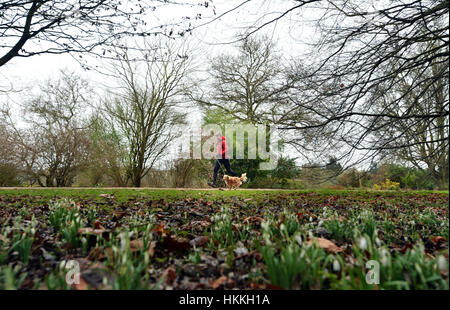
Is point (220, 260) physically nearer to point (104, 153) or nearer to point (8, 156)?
point (104, 153)

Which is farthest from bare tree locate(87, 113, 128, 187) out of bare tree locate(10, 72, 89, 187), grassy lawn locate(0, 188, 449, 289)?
grassy lawn locate(0, 188, 449, 289)

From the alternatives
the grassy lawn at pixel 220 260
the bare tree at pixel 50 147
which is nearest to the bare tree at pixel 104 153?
the bare tree at pixel 50 147

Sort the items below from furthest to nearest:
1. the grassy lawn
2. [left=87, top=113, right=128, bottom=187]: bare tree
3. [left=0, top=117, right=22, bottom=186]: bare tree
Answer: [left=87, top=113, right=128, bottom=187]: bare tree < [left=0, top=117, right=22, bottom=186]: bare tree < the grassy lawn

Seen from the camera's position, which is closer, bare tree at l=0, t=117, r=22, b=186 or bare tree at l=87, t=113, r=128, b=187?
bare tree at l=0, t=117, r=22, b=186

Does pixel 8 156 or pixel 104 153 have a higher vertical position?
pixel 104 153

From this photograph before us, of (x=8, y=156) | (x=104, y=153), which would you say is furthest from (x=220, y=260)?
(x=8, y=156)

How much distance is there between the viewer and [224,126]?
9820 mm

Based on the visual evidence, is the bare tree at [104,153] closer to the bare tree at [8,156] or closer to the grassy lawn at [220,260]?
the bare tree at [8,156]

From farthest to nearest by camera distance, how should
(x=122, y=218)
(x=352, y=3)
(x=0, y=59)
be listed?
(x=0, y=59) < (x=352, y=3) < (x=122, y=218)

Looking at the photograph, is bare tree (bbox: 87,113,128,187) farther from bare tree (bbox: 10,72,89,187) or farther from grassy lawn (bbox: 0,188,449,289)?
grassy lawn (bbox: 0,188,449,289)

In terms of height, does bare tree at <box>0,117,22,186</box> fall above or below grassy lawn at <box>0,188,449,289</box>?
above
